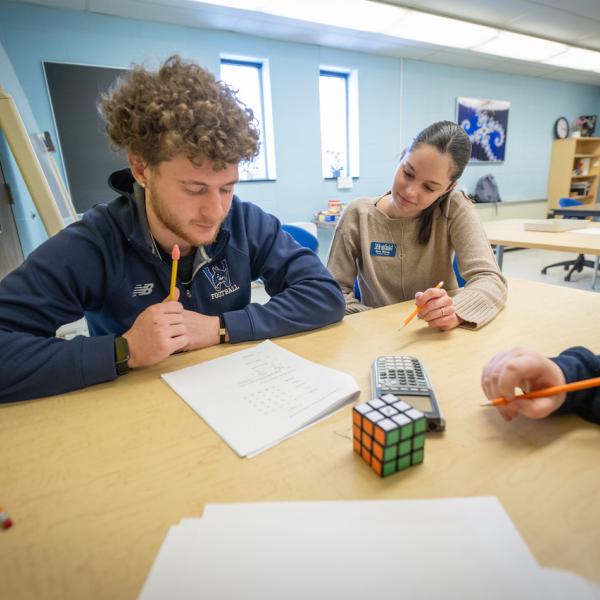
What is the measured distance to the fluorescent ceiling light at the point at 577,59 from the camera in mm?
4461

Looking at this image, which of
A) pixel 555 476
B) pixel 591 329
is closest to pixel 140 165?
pixel 555 476

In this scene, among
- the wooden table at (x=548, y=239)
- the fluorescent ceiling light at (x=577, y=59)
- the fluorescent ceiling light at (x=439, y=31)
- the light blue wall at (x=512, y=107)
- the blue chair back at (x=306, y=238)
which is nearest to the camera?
the blue chair back at (x=306, y=238)

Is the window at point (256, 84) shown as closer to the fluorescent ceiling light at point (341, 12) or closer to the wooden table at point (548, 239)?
the fluorescent ceiling light at point (341, 12)

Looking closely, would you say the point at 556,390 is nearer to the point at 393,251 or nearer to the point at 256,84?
the point at 393,251

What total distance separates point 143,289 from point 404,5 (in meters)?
3.35

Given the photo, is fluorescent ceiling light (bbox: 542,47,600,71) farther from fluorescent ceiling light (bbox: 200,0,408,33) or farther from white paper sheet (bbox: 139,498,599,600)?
white paper sheet (bbox: 139,498,599,600)

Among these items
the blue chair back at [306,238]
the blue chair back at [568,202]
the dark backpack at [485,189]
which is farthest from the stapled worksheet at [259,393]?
the dark backpack at [485,189]

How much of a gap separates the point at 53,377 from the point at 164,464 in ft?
1.08

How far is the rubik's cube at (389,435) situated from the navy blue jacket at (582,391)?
26 centimetres

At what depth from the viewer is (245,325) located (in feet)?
2.93

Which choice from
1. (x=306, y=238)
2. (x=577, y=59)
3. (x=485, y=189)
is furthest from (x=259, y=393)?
(x=577, y=59)

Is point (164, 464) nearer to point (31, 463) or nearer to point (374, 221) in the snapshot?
point (31, 463)

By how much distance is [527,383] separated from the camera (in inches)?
22.3

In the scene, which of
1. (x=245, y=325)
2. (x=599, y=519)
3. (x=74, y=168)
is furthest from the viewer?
(x=74, y=168)
